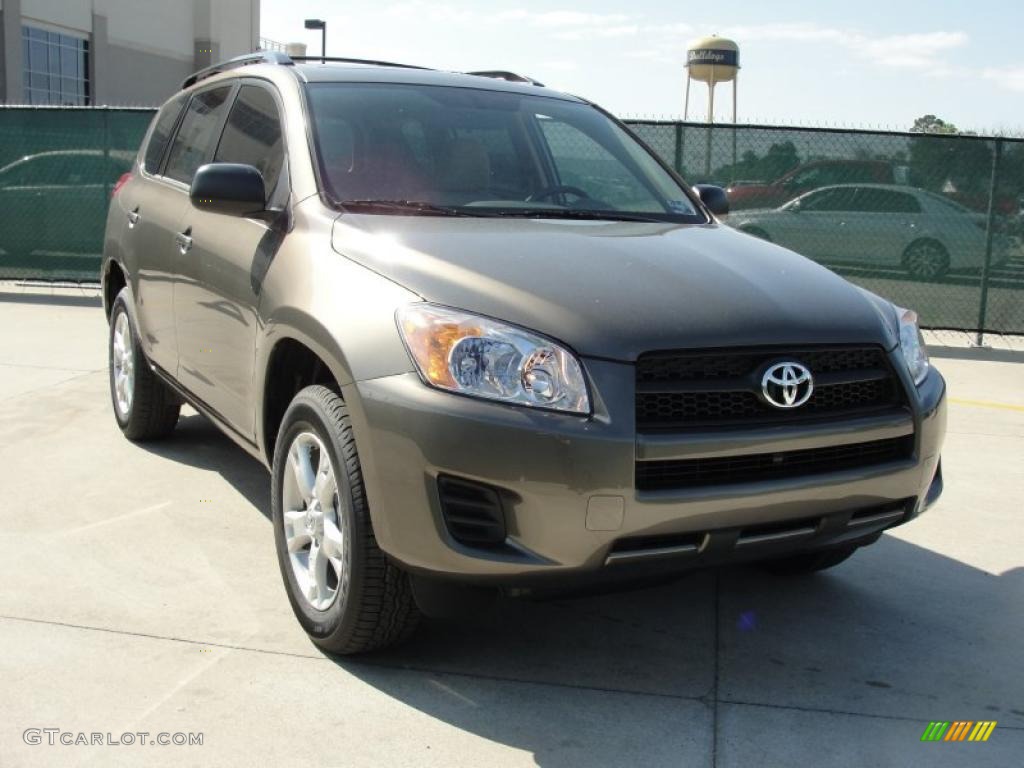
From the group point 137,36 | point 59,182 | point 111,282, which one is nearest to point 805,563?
point 111,282

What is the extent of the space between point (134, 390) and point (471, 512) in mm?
3359

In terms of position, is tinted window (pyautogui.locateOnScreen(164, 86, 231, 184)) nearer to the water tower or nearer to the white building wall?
the white building wall

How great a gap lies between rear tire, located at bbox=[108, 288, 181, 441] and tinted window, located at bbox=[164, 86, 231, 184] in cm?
82

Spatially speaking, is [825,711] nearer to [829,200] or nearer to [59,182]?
[829,200]

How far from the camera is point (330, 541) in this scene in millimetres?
3490

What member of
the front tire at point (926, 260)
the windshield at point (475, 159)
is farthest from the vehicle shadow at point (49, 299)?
the windshield at point (475, 159)

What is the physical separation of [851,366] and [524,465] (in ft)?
3.54

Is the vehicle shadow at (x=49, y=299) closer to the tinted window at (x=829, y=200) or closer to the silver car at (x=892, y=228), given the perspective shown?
the silver car at (x=892, y=228)

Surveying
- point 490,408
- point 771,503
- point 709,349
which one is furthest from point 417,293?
point 771,503

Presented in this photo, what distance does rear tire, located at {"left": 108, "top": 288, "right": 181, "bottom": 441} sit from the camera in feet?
19.1

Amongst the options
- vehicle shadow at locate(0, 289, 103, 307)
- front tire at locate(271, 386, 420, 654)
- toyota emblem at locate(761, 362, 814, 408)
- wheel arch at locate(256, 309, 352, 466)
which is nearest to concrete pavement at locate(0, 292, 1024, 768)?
front tire at locate(271, 386, 420, 654)

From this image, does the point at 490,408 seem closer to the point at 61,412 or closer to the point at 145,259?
the point at 145,259

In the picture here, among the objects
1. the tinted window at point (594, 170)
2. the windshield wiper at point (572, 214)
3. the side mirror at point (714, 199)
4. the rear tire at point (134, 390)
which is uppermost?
the tinted window at point (594, 170)

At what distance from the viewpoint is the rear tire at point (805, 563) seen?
4.27 m
